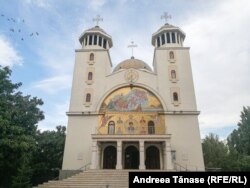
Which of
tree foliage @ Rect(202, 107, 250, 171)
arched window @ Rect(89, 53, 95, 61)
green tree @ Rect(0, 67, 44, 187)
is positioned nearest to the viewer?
green tree @ Rect(0, 67, 44, 187)

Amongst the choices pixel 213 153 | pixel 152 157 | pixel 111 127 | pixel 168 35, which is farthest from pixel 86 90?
pixel 213 153

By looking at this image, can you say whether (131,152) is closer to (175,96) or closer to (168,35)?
(175,96)

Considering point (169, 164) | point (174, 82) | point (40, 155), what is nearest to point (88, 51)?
point (174, 82)

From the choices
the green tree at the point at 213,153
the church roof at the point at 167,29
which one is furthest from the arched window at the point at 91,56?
the green tree at the point at 213,153

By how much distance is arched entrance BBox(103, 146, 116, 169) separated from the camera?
21.5 m

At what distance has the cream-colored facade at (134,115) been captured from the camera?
67.0ft

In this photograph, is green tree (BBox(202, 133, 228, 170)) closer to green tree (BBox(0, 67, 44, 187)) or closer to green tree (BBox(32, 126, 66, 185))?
green tree (BBox(32, 126, 66, 185))

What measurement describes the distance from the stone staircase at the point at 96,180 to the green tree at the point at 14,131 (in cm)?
365

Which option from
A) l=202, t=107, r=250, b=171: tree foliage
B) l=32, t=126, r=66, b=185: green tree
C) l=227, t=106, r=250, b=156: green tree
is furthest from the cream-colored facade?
l=227, t=106, r=250, b=156: green tree

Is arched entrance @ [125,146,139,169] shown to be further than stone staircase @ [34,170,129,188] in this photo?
Yes

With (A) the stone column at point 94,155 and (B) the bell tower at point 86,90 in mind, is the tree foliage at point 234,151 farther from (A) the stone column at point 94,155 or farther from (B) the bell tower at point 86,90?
(B) the bell tower at point 86,90

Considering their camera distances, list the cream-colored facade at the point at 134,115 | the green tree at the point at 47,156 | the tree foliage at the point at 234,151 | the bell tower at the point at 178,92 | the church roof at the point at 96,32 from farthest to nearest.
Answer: the church roof at the point at 96,32 → the tree foliage at the point at 234,151 → the green tree at the point at 47,156 → the bell tower at the point at 178,92 → the cream-colored facade at the point at 134,115

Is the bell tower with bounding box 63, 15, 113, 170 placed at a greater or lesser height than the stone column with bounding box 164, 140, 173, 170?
greater

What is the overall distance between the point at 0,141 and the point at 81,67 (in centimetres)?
1115
